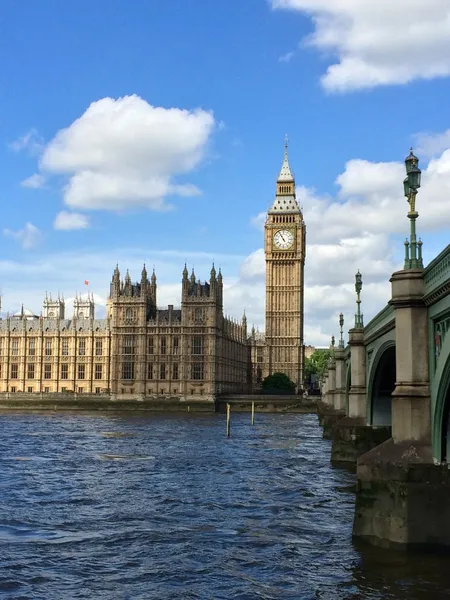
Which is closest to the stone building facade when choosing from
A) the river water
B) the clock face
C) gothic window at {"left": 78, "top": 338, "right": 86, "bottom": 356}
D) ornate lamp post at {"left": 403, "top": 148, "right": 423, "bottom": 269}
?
gothic window at {"left": 78, "top": 338, "right": 86, "bottom": 356}

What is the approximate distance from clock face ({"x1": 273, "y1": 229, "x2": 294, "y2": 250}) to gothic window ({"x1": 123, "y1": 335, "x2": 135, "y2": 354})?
4522 cm

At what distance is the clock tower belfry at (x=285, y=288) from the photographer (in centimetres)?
16075

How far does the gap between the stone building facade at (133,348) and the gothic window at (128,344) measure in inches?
6.4

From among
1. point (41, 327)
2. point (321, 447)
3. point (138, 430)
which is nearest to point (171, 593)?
point (321, 447)

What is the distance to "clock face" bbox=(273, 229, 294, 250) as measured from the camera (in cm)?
16488

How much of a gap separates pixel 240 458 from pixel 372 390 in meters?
12.7

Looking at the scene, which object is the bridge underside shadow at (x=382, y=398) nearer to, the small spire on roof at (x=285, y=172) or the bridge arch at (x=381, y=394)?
the bridge arch at (x=381, y=394)

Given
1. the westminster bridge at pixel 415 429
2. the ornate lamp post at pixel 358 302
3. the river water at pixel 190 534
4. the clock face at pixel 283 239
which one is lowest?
the river water at pixel 190 534

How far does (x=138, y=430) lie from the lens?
72.0 metres

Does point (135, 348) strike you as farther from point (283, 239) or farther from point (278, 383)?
point (283, 239)

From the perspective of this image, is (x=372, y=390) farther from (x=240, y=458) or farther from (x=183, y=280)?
(x=183, y=280)

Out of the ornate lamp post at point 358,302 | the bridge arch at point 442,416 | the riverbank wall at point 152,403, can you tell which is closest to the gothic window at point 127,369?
the riverbank wall at point 152,403

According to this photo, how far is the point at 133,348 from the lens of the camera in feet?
433

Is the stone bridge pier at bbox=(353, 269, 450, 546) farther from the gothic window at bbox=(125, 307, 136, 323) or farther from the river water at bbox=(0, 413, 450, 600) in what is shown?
the gothic window at bbox=(125, 307, 136, 323)
